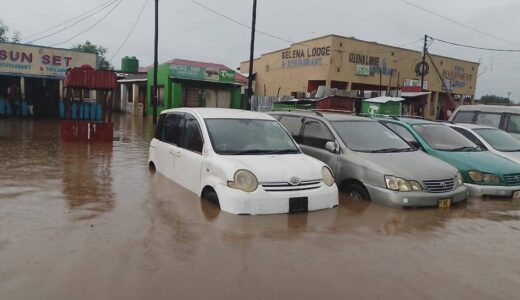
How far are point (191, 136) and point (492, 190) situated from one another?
5357mm

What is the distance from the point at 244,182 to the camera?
5684 mm

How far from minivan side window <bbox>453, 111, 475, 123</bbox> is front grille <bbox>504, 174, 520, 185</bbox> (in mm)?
4829

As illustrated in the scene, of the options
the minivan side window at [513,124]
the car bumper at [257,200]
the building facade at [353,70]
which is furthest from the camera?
the building facade at [353,70]

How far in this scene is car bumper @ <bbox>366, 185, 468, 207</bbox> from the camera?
21.4 ft

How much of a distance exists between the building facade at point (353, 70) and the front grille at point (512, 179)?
1940 centimetres

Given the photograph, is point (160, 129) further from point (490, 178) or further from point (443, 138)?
point (490, 178)

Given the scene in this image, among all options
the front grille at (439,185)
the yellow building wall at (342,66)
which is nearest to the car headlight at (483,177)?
the front grille at (439,185)

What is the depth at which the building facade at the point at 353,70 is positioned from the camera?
102 feet

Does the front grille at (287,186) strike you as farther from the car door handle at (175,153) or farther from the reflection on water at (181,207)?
the car door handle at (175,153)

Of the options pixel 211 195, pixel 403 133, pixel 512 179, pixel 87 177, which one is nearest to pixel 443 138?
pixel 403 133

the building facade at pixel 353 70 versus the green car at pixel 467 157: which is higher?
the building facade at pixel 353 70

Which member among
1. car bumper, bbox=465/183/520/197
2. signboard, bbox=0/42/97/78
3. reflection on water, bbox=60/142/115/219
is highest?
signboard, bbox=0/42/97/78

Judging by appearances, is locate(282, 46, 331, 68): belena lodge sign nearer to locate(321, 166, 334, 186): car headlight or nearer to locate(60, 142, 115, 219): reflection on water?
locate(60, 142, 115, 219): reflection on water

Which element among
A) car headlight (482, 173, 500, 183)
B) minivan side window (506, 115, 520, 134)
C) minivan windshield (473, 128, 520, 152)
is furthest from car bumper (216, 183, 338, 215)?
minivan side window (506, 115, 520, 134)
